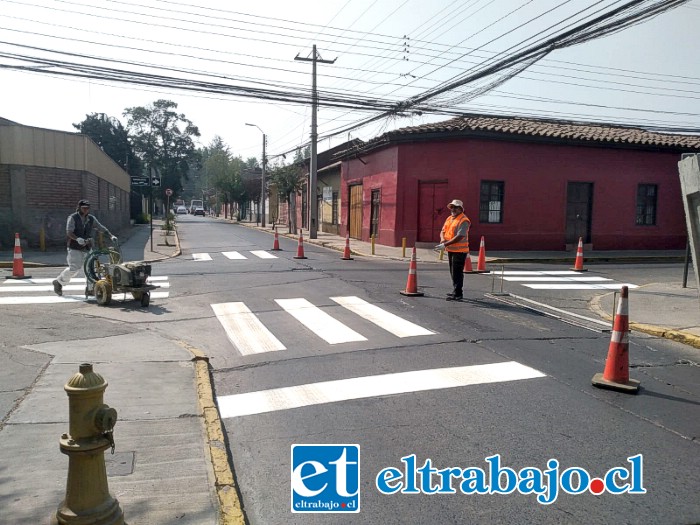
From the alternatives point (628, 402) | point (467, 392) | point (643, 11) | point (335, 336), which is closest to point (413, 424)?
point (467, 392)

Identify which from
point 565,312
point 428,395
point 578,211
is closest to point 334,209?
point 578,211

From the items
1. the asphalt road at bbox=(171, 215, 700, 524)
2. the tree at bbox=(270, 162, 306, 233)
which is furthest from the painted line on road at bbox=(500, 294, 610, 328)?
the tree at bbox=(270, 162, 306, 233)

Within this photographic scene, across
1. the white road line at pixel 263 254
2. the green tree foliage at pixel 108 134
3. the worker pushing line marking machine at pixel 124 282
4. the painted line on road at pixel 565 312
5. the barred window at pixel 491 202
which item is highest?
the green tree foliage at pixel 108 134

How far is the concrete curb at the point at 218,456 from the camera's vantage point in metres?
3.20

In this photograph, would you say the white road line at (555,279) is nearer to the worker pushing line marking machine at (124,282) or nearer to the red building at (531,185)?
the red building at (531,185)

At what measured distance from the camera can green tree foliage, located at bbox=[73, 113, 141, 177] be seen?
6222 cm

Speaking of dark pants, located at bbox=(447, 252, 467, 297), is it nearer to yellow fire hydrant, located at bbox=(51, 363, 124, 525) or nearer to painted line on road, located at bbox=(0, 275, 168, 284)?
painted line on road, located at bbox=(0, 275, 168, 284)

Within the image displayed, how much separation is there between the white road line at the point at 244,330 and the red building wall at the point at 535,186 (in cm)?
1376

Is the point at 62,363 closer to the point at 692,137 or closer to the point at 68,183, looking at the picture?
the point at 68,183

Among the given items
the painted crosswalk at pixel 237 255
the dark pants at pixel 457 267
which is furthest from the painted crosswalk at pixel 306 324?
the painted crosswalk at pixel 237 255

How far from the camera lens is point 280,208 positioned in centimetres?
5078

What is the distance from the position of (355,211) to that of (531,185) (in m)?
9.58

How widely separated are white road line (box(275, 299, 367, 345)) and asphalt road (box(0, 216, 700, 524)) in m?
0.04

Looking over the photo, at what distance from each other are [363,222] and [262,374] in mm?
21274
